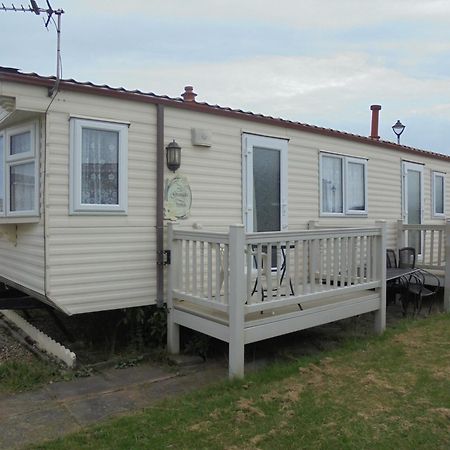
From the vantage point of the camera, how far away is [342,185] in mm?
7023

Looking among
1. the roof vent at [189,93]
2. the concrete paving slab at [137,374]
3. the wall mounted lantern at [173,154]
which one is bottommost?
the concrete paving slab at [137,374]

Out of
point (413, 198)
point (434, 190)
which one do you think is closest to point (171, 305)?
point (413, 198)

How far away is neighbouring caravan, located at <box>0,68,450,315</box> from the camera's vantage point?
4348 mm

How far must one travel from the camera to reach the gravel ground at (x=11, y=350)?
15.8 feet

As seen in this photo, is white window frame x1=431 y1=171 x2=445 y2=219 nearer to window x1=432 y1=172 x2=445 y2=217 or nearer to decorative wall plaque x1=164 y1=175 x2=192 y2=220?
window x1=432 y1=172 x2=445 y2=217

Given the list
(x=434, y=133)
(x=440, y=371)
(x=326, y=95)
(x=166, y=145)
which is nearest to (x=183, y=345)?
(x=166, y=145)

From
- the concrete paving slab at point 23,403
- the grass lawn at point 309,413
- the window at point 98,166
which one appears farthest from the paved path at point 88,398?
the window at point 98,166

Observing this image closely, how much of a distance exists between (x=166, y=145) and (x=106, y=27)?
331 centimetres

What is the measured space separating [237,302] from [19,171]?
2643 mm

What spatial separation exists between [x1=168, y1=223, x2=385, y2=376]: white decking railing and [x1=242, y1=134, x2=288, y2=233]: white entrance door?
0.51m

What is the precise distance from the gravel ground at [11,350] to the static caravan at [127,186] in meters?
0.68

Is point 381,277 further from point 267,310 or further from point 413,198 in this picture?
point 413,198

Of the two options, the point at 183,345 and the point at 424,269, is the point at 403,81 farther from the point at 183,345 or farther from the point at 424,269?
the point at 183,345

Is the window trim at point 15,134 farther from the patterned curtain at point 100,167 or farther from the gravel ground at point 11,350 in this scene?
the gravel ground at point 11,350
